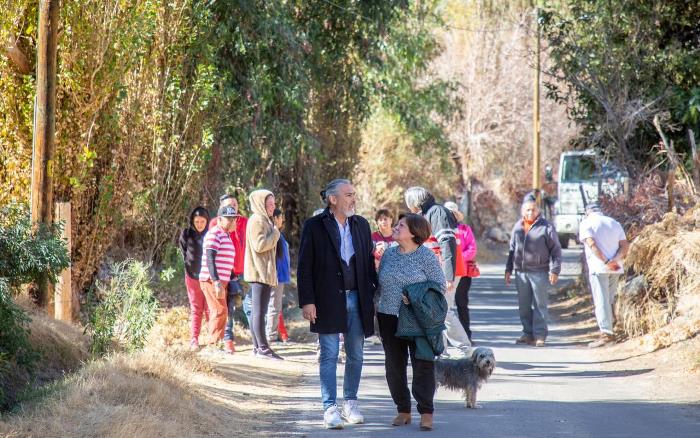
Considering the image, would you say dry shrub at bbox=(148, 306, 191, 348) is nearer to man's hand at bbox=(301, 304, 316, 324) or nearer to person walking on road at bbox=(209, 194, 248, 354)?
person walking on road at bbox=(209, 194, 248, 354)

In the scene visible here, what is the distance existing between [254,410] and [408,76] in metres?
19.7

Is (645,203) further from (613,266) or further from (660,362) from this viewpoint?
(660,362)

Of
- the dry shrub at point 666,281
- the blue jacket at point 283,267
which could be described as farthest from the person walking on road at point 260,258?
the dry shrub at point 666,281

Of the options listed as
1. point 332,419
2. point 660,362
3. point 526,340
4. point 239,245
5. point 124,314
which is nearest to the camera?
point 332,419

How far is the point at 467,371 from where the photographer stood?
9281 mm

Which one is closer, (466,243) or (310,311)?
(310,311)

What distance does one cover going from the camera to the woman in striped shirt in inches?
488

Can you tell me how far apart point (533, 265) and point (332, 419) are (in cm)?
637

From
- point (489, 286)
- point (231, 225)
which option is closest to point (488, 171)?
point (489, 286)

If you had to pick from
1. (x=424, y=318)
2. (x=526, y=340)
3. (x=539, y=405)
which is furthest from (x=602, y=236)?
(x=424, y=318)

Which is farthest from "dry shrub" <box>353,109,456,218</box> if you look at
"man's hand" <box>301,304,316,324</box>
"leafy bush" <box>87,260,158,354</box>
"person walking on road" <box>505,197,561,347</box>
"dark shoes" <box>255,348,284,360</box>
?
"man's hand" <box>301,304,316,324</box>

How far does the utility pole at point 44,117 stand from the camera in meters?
10.8

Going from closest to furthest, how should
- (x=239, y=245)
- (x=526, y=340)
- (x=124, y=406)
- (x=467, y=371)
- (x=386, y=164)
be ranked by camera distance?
(x=124, y=406), (x=467, y=371), (x=239, y=245), (x=526, y=340), (x=386, y=164)

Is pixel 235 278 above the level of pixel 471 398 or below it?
above
